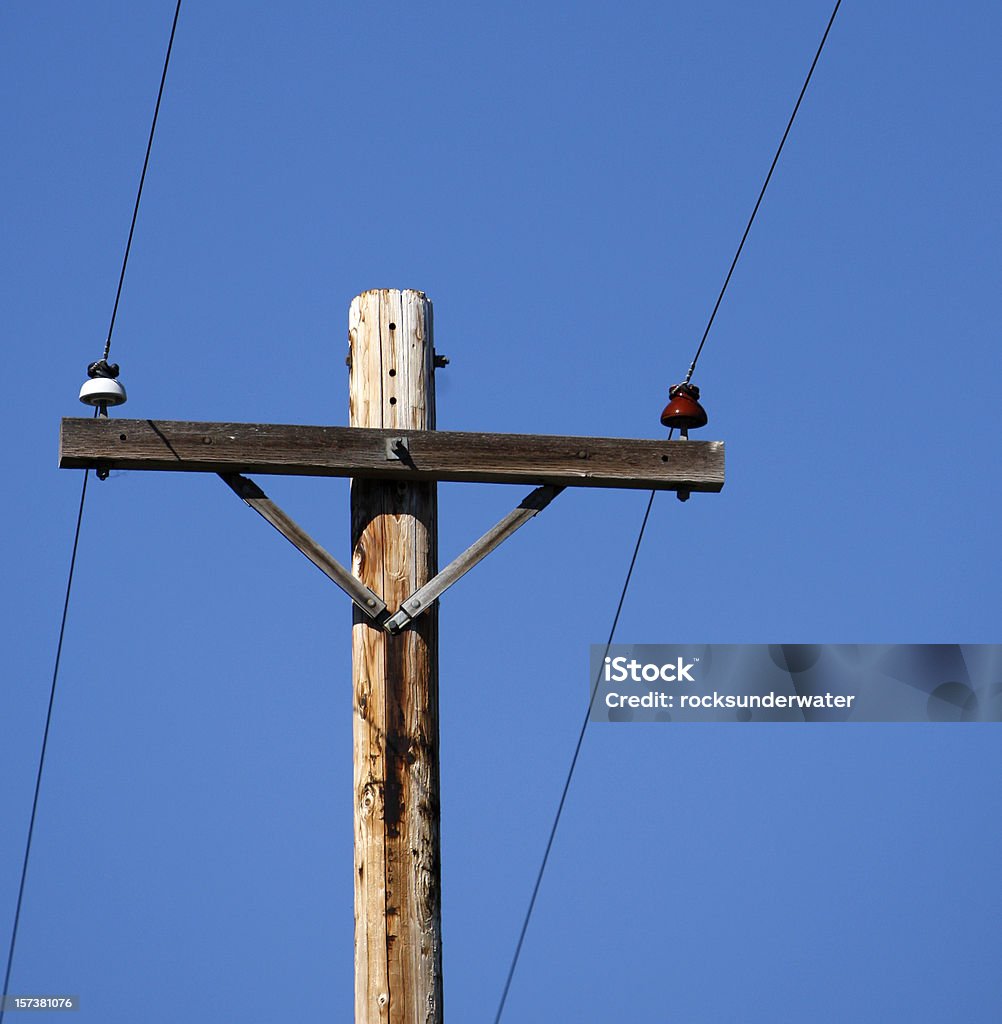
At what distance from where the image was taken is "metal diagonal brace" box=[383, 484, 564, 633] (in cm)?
718

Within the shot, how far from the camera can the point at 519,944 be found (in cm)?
838

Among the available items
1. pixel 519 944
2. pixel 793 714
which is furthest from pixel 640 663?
pixel 519 944

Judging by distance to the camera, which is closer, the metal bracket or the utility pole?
the utility pole

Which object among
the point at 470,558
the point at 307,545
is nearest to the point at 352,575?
the point at 307,545

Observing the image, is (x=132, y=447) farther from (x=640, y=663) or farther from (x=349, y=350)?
(x=640, y=663)

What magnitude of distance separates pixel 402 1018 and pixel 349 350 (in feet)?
7.90

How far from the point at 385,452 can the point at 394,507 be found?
0.68 feet

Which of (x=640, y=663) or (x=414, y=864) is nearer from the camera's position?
(x=414, y=864)

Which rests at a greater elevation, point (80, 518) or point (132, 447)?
point (80, 518)

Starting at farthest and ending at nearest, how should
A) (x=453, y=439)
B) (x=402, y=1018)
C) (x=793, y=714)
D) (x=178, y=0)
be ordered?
1. (x=793, y=714)
2. (x=178, y=0)
3. (x=453, y=439)
4. (x=402, y=1018)

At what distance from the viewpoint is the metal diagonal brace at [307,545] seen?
7168 mm

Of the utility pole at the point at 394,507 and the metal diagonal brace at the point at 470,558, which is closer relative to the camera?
the utility pole at the point at 394,507

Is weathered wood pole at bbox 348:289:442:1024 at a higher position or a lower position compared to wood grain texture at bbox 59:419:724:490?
lower

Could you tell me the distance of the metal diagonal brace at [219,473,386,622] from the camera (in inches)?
282
